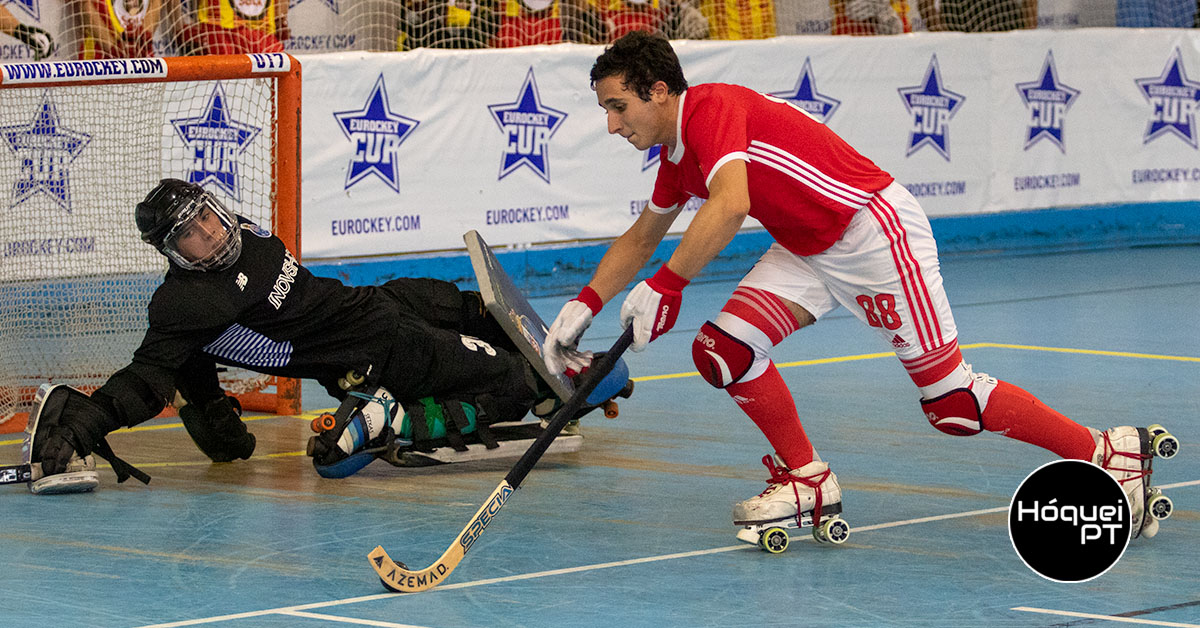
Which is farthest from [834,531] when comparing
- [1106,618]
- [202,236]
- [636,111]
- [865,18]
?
[865,18]

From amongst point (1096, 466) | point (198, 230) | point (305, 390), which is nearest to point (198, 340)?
point (198, 230)

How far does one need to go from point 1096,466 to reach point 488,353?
2.50 m

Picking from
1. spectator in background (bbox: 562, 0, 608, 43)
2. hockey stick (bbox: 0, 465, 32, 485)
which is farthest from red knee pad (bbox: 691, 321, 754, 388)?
spectator in background (bbox: 562, 0, 608, 43)

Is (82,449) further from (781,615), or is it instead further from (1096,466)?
(1096,466)

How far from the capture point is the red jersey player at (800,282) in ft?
15.6

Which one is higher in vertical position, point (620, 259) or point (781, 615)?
point (620, 259)

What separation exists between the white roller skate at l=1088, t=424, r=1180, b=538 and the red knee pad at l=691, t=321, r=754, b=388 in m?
1.05

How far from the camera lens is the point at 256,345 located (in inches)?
242

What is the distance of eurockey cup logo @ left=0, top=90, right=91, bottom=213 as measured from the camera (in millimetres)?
7961

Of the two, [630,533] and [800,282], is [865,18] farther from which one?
[630,533]

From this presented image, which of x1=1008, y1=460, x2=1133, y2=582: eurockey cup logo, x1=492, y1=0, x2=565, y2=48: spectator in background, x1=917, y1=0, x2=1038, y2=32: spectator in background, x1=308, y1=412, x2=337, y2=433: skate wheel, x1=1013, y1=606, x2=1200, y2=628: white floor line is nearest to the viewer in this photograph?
x1=1013, y1=606, x2=1200, y2=628: white floor line

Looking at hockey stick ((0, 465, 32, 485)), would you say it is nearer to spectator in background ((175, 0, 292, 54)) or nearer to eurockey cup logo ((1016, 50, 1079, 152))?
spectator in background ((175, 0, 292, 54))

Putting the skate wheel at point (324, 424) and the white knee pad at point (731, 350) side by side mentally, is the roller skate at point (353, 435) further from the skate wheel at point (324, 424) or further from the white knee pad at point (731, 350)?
the white knee pad at point (731, 350)

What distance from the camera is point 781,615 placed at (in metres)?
4.21
